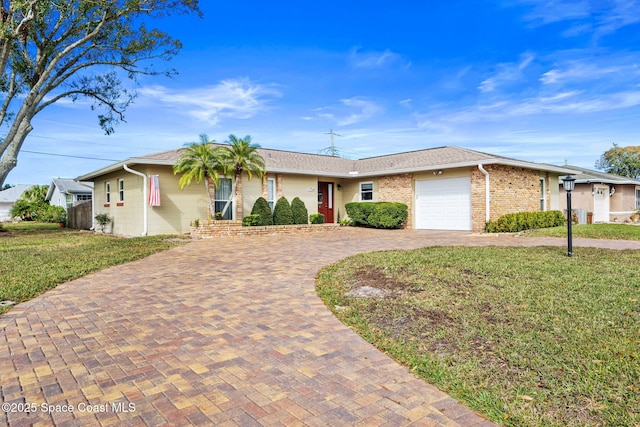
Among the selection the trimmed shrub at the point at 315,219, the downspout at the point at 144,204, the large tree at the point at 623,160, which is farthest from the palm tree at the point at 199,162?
the large tree at the point at 623,160

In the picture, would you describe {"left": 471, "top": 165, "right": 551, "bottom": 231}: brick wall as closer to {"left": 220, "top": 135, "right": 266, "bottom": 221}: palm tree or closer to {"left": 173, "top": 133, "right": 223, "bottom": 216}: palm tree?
{"left": 220, "top": 135, "right": 266, "bottom": 221}: palm tree

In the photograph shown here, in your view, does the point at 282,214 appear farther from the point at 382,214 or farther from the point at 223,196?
the point at 382,214

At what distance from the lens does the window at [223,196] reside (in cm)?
1538

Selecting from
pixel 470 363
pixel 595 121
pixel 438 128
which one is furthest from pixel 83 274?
pixel 595 121

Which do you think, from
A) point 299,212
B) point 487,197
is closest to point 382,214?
point 299,212

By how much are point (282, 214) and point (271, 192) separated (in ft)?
4.82

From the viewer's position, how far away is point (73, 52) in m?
13.8

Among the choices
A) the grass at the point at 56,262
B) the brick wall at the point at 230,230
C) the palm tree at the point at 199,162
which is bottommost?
the grass at the point at 56,262

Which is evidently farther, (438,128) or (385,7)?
(438,128)

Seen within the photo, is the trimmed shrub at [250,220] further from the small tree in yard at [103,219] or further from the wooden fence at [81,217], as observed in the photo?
the wooden fence at [81,217]

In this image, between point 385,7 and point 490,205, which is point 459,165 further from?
point 385,7

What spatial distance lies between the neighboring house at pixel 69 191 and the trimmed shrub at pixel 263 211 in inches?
835

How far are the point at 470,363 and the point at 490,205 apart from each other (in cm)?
1319

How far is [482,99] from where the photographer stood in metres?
18.6
